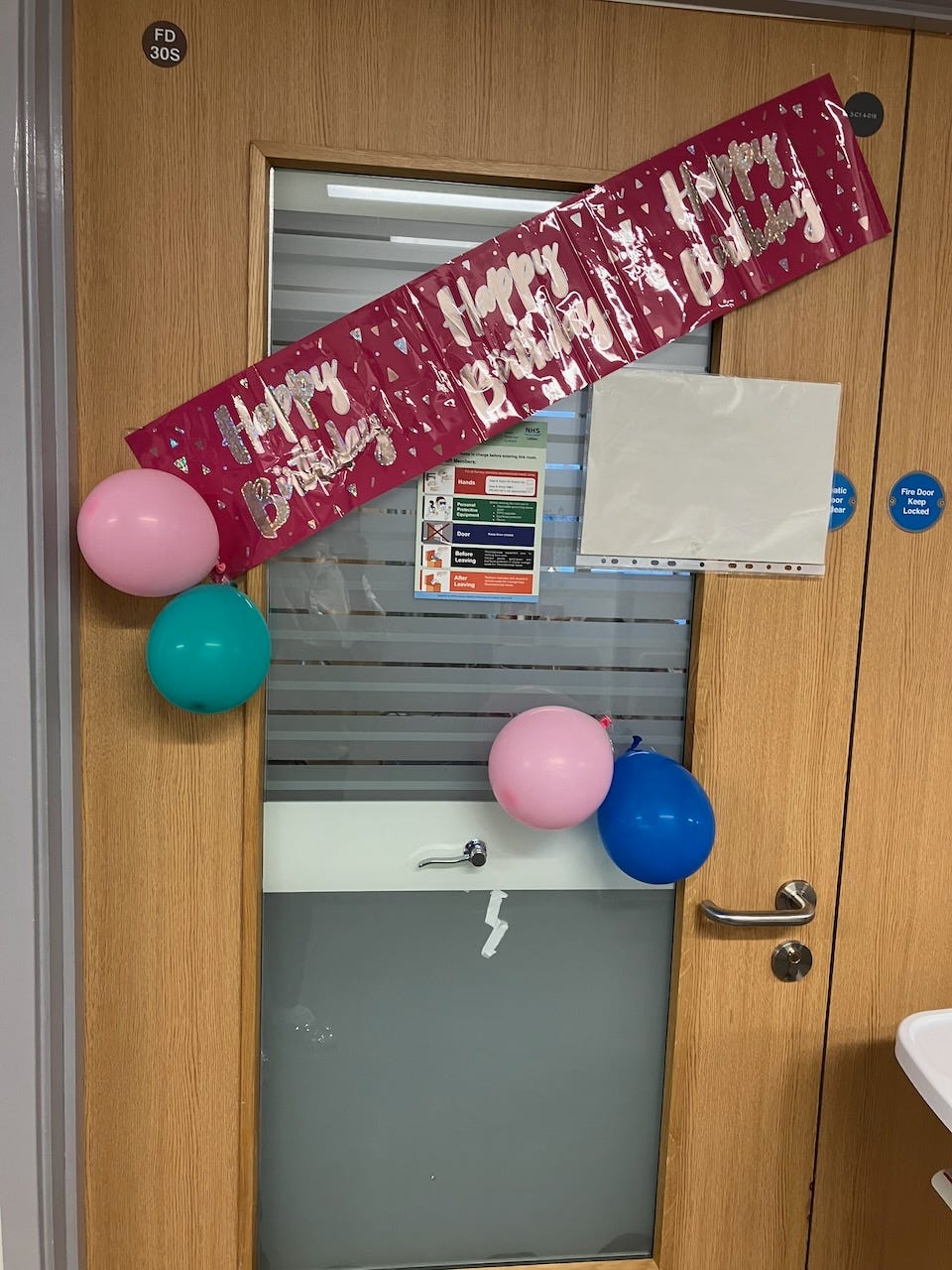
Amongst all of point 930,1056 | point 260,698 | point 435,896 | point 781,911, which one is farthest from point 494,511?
A: point 930,1056

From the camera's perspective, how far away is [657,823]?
1.19m

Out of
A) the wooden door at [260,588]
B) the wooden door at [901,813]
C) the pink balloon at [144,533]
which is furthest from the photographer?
the wooden door at [901,813]

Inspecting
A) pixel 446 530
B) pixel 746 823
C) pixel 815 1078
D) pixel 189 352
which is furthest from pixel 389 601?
pixel 815 1078

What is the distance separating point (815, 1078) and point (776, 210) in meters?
1.35

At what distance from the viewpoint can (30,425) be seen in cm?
109

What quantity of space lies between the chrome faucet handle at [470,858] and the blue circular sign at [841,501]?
718mm

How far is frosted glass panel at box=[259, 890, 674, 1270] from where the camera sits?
136 centimetres

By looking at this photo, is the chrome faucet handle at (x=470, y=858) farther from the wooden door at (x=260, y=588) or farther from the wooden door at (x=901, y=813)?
the wooden door at (x=901, y=813)

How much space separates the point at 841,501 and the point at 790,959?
2.37 ft

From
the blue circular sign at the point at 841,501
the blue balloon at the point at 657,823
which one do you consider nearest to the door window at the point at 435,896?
the blue balloon at the point at 657,823

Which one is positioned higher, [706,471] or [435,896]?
[706,471]

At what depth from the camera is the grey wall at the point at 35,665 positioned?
1069 mm

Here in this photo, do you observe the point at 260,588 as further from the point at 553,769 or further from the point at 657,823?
the point at 657,823

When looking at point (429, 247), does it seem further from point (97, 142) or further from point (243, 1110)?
point (243, 1110)
